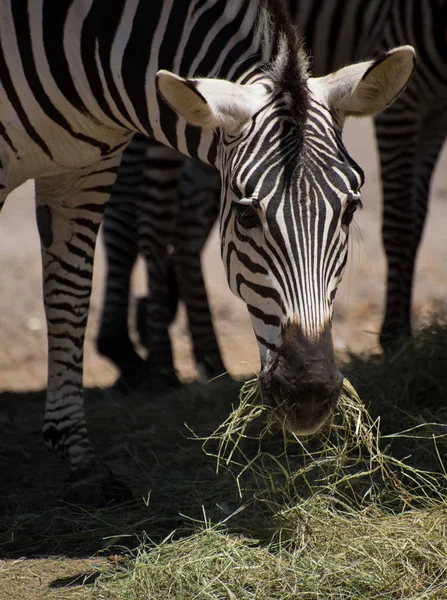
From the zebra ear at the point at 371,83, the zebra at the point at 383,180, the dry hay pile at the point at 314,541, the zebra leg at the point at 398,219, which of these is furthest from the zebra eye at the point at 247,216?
the zebra leg at the point at 398,219

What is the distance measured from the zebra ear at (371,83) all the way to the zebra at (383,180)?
2.55m

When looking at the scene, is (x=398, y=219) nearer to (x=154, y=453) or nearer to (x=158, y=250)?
(x=158, y=250)

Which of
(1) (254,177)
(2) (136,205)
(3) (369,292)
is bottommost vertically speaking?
(3) (369,292)

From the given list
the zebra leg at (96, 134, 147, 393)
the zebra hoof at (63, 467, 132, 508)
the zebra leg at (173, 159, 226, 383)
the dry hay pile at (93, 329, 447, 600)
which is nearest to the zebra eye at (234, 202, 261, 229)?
the dry hay pile at (93, 329, 447, 600)

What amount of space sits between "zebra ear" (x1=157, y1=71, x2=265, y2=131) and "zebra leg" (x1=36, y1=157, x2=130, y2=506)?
122 cm

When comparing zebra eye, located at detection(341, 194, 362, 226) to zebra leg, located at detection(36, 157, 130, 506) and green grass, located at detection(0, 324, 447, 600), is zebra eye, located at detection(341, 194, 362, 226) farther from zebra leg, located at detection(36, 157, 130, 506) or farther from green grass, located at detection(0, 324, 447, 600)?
zebra leg, located at detection(36, 157, 130, 506)

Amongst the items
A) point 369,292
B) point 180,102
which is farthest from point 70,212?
point 369,292

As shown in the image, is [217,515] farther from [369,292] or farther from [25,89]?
[369,292]

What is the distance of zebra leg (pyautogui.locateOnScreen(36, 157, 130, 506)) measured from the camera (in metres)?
4.43

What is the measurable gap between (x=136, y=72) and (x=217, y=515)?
187 cm

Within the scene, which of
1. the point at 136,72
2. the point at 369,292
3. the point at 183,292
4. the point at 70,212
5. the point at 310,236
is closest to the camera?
the point at 310,236

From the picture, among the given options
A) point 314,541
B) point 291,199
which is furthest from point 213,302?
point 291,199

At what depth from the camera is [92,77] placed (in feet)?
→ 12.8

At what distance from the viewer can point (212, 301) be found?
9484mm
